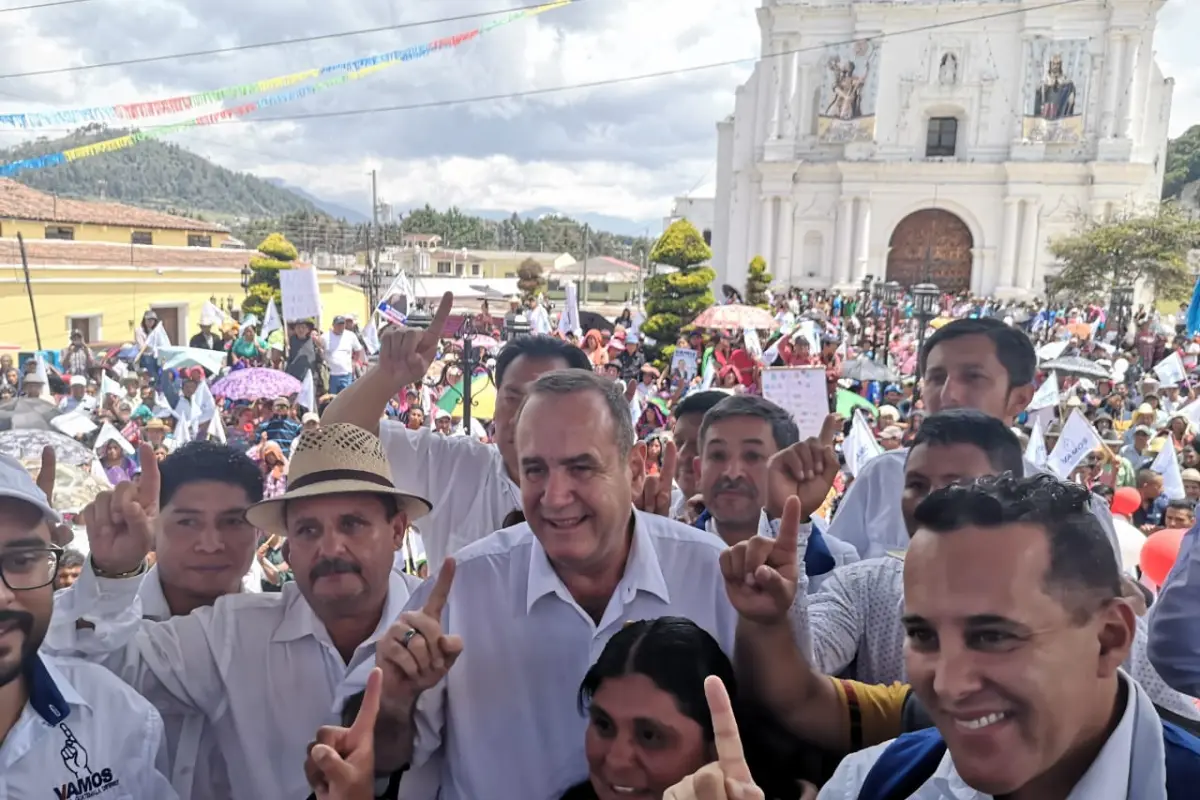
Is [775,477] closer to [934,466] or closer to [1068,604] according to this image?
[934,466]

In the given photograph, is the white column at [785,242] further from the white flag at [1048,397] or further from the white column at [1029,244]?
the white flag at [1048,397]

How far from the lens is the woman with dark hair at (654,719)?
1789mm

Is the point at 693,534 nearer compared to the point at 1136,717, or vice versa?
the point at 1136,717

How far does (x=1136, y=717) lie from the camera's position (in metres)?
1.34

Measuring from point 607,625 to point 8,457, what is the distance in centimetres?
141

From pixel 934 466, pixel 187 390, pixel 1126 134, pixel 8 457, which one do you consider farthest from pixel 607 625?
pixel 1126 134

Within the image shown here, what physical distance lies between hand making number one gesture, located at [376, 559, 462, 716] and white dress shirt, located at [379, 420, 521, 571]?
178 cm

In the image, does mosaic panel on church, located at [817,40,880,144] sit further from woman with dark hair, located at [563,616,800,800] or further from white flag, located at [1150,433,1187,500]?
woman with dark hair, located at [563,616,800,800]

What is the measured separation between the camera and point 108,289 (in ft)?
72.7

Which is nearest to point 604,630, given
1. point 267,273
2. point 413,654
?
point 413,654

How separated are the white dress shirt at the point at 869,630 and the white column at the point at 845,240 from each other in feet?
115

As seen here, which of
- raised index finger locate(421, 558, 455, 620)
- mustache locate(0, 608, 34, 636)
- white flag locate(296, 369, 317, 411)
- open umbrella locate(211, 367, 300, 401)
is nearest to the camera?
mustache locate(0, 608, 34, 636)

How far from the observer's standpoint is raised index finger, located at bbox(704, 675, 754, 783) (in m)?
1.34

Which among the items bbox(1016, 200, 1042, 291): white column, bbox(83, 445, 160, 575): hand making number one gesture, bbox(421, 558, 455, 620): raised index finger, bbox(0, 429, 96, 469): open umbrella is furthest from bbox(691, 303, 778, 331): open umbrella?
bbox(1016, 200, 1042, 291): white column
